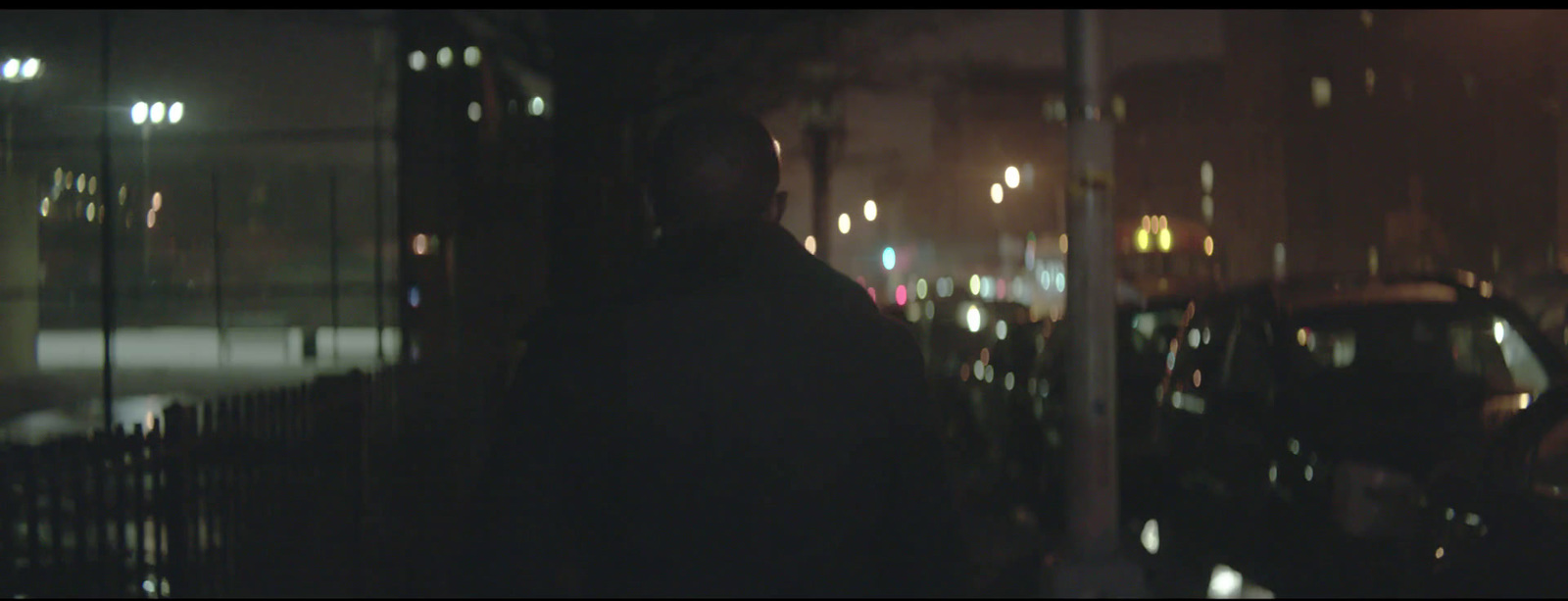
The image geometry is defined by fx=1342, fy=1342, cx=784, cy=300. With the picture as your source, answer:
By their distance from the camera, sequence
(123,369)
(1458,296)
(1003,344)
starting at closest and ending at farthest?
(1458,296)
(1003,344)
(123,369)

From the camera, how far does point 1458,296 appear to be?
6098 millimetres

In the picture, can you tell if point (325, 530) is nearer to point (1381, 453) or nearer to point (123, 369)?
point (1381, 453)

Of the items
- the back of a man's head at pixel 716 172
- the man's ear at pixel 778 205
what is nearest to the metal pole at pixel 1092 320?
the man's ear at pixel 778 205

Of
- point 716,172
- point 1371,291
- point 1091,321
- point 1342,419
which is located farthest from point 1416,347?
point 716,172

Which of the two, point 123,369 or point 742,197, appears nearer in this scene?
point 742,197

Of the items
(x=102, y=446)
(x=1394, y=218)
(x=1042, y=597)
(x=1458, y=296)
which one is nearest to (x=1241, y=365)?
(x=1458, y=296)

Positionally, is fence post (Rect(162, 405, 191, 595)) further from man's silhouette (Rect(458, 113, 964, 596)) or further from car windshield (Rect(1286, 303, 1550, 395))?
car windshield (Rect(1286, 303, 1550, 395))

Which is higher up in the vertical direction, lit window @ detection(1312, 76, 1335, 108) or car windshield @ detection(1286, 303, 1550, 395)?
lit window @ detection(1312, 76, 1335, 108)

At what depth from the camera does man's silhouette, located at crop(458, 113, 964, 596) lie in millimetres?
2404

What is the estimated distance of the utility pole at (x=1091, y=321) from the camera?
21.0 feet

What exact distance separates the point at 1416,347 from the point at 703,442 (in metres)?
4.72

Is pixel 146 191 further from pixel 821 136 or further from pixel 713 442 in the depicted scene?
pixel 713 442

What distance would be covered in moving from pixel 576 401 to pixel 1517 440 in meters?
3.84

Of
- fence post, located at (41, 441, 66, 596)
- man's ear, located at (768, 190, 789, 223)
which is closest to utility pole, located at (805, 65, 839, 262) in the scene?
fence post, located at (41, 441, 66, 596)
